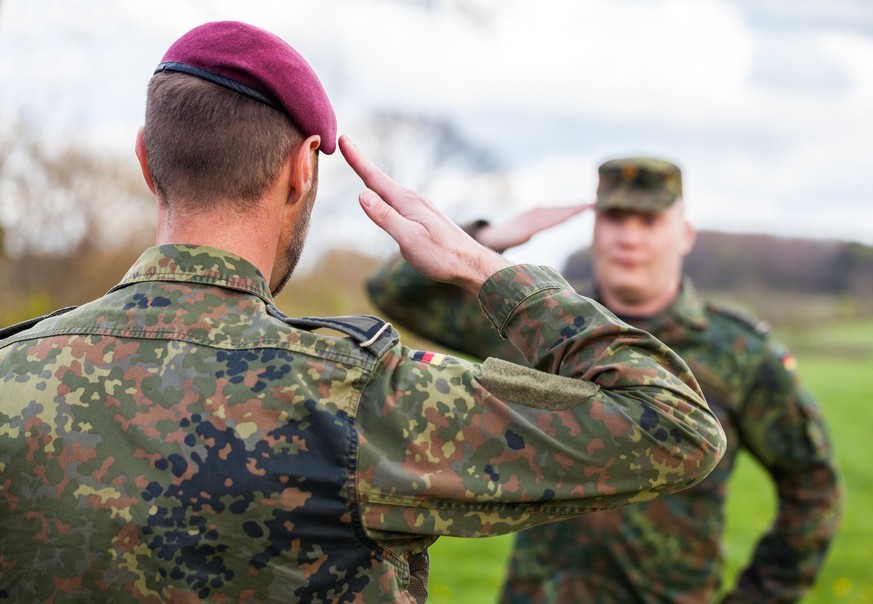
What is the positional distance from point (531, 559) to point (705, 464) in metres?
2.37

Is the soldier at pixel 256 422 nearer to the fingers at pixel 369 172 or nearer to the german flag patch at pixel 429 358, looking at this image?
the german flag patch at pixel 429 358

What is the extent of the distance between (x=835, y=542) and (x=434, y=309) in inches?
308

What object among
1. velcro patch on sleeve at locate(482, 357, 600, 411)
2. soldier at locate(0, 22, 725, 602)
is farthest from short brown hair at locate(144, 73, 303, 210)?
velcro patch on sleeve at locate(482, 357, 600, 411)

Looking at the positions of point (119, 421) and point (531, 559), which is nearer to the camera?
point (119, 421)

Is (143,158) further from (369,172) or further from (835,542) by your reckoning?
(835,542)

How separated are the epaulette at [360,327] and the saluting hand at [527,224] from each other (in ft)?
4.24

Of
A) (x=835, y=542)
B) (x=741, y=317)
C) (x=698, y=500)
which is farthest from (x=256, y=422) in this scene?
(x=835, y=542)

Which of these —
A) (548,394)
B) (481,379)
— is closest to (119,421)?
(481,379)

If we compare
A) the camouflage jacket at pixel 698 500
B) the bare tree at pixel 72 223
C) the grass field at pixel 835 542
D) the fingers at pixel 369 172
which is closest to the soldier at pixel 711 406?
the camouflage jacket at pixel 698 500

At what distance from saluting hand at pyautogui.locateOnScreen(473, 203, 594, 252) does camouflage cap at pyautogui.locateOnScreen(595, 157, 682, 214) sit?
1146mm

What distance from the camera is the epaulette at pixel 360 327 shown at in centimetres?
179

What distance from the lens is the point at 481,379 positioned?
1.80 m

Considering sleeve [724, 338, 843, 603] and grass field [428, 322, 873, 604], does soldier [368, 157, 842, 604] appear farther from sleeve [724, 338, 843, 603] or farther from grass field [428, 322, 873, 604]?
grass field [428, 322, 873, 604]

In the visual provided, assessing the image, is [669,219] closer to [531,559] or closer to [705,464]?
[531,559]
